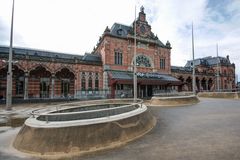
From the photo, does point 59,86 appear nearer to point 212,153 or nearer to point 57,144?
point 57,144

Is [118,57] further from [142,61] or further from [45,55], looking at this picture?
[45,55]

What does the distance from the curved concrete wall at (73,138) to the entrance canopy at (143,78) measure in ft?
85.3

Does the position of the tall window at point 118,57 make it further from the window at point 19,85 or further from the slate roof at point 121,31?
the window at point 19,85

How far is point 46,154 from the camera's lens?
7.22 m

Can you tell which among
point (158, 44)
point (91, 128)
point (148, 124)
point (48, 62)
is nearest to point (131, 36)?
point (158, 44)

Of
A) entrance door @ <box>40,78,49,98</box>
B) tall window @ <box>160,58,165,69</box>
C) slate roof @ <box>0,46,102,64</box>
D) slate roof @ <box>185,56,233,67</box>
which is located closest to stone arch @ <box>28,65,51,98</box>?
entrance door @ <box>40,78,49,98</box>

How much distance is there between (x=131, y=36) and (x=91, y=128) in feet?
114

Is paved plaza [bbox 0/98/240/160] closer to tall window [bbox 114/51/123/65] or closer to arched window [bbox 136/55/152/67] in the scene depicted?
tall window [bbox 114/51/123/65]

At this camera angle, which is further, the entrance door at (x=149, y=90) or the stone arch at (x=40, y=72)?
the entrance door at (x=149, y=90)

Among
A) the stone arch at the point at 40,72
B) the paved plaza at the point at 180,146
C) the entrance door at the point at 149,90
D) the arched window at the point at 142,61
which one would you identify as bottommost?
the paved plaza at the point at 180,146

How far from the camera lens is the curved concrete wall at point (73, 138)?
733 centimetres

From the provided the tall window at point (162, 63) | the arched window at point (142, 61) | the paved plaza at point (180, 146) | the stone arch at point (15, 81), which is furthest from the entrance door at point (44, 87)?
the tall window at point (162, 63)

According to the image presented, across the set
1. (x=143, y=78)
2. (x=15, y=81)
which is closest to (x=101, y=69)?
(x=143, y=78)

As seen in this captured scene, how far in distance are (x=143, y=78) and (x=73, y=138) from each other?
32540 mm
